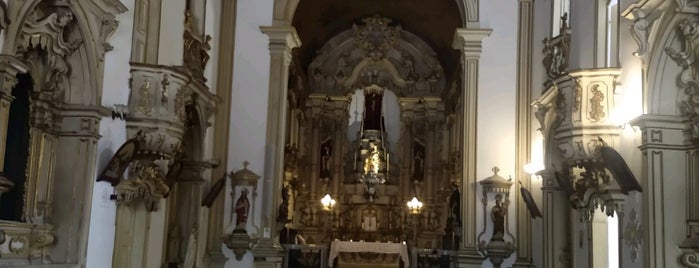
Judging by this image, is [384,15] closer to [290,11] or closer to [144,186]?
[290,11]

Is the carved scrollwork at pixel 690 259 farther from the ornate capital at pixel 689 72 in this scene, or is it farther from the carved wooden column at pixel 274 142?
the carved wooden column at pixel 274 142

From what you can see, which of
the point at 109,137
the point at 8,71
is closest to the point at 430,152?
the point at 109,137

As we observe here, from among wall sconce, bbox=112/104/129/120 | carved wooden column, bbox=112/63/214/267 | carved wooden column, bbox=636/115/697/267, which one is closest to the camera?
carved wooden column, bbox=636/115/697/267

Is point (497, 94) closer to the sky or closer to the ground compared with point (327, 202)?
closer to the sky

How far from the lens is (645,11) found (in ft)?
27.0

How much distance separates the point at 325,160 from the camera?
25.5m

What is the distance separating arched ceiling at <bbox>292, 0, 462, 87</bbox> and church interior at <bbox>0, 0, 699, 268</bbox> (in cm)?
10

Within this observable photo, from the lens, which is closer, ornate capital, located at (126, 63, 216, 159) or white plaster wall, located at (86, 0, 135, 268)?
white plaster wall, located at (86, 0, 135, 268)

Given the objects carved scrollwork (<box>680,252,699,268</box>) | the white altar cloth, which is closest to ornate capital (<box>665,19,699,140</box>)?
carved scrollwork (<box>680,252,699,268</box>)

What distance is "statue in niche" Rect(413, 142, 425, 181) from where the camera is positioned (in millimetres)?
25469

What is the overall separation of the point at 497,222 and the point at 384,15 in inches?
481

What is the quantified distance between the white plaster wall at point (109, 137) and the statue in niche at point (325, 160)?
15430 millimetres

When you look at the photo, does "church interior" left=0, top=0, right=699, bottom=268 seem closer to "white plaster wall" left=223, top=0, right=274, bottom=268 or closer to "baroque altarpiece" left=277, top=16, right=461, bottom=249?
"white plaster wall" left=223, top=0, right=274, bottom=268

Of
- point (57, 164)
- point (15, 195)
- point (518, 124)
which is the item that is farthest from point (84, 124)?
point (518, 124)
